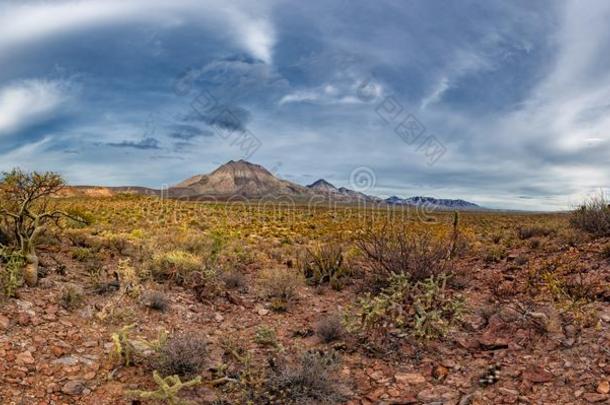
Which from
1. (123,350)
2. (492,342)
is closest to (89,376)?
(123,350)

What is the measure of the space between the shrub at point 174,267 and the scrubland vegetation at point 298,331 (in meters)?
0.03

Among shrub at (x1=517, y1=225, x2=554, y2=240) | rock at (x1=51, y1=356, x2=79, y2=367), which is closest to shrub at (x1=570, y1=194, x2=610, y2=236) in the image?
shrub at (x1=517, y1=225, x2=554, y2=240)

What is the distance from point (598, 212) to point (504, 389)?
10177mm

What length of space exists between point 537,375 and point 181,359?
3.79 metres

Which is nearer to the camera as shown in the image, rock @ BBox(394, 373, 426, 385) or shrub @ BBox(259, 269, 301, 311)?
rock @ BBox(394, 373, 426, 385)

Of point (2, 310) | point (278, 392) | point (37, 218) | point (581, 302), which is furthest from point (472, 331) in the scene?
point (37, 218)

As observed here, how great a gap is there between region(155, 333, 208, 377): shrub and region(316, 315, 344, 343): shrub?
64.5 inches

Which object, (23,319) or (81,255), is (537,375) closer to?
(23,319)

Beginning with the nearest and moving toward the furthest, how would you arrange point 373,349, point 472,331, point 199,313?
point 373,349
point 472,331
point 199,313

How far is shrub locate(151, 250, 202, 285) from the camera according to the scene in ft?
28.3

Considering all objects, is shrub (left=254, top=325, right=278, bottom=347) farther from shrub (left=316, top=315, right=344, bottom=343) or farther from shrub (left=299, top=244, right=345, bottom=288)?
shrub (left=299, top=244, right=345, bottom=288)

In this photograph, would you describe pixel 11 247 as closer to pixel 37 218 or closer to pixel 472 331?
pixel 37 218

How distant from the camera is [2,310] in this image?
227 inches

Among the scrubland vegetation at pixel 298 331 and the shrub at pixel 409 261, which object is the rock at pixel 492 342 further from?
the shrub at pixel 409 261
